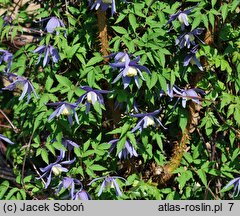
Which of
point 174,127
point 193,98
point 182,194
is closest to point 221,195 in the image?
point 182,194

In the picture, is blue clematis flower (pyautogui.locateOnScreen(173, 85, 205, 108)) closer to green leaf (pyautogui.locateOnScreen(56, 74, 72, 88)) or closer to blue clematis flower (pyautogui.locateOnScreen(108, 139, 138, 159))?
blue clematis flower (pyautogui.locateOnScreen(108, 139, 138, 159))

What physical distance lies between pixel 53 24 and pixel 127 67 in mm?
542

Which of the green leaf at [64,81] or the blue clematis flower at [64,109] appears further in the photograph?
the green leaf at [64,81]

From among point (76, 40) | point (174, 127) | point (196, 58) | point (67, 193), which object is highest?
point (76, 40)

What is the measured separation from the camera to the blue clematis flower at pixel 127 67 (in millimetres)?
2566

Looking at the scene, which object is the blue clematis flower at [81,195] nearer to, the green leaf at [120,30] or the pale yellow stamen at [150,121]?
the pale yellow stamen at [150,121]

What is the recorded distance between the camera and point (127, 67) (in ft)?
8.41

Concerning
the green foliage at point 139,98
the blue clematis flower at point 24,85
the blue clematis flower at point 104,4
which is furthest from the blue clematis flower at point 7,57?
the blue clematis flower at point 104,4

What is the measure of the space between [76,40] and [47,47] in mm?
163

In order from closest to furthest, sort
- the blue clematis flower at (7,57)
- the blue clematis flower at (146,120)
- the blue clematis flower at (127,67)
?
the blue clematis flower at (127,67) < the blue clematis flower at (146,120) < the blue clematis flower at (7,57)

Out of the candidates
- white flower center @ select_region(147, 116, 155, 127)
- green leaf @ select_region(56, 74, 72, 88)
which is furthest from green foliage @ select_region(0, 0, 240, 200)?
white flower center @ select_region(147, 116, 155, 127)

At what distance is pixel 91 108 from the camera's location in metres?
2.87

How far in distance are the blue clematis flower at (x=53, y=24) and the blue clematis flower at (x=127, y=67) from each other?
0.40 metres

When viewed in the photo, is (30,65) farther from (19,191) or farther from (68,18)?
(19,191)
